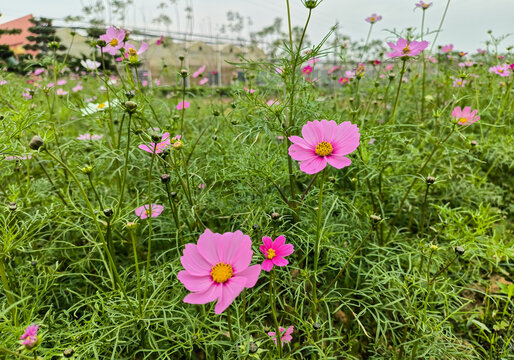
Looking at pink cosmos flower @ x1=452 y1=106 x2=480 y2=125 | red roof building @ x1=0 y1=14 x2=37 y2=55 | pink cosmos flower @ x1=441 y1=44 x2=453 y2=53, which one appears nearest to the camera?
pink cosmos flower @ x1=452 y1=106 x2=480 y2=125

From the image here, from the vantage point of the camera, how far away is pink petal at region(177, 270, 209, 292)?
551 millimetres

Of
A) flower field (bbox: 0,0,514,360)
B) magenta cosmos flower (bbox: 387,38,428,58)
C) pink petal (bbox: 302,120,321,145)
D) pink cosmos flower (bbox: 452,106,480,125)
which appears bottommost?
flower field (bbox: 0,0,514,360)

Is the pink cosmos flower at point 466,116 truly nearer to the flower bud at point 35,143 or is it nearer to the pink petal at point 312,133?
the pink petal at point 312,133

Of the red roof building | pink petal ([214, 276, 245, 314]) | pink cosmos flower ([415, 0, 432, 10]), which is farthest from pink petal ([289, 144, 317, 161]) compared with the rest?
the red roof building

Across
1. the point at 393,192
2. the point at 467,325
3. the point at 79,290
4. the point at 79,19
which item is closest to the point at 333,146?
the point at 393,192

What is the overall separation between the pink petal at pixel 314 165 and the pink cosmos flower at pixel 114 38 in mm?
904

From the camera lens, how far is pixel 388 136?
1.10m

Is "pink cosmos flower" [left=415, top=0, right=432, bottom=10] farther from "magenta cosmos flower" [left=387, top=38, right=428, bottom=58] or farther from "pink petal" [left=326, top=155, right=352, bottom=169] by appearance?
"pink petal" [left=326, top=155, right=352, bottom=169]

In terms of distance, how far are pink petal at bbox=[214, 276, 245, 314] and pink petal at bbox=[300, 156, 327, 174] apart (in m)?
0.25

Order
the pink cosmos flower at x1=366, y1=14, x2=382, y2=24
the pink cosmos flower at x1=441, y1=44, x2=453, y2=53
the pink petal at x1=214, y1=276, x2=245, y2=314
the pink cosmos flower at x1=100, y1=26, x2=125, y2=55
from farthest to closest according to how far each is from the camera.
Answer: the pink cosmos flower at x1=441, y1=44, x2=453, y2=53
the pink cosmos flower at x1=366, y1=14, x2=382, y2=24
the pink cosmos flower at x1=100, y1=26, x2=125, y2=55
the pink petal at x1=214, y1=276, x2=245, y2=314

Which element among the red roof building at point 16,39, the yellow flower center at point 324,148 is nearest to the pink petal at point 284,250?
the yellow flower center at point 324,148

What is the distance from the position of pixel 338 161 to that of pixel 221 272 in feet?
1.04

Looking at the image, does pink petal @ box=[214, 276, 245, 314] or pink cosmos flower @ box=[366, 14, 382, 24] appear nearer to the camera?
pink petal @ box=[214, 276, 245, 314]

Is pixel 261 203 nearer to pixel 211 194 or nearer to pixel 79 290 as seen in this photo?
pixel 211 194
